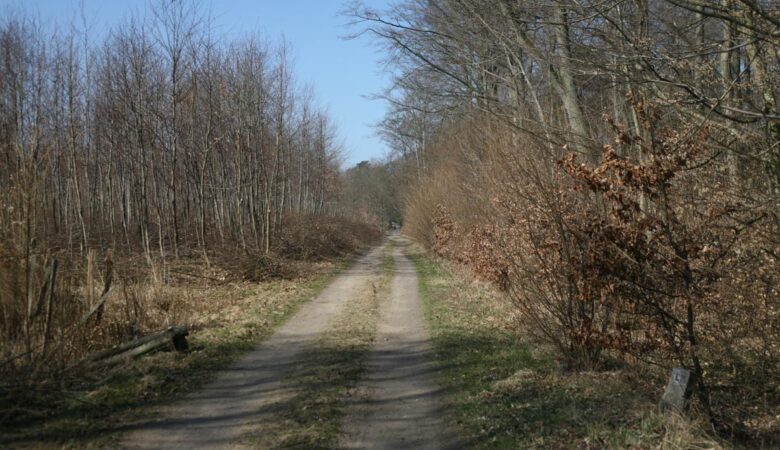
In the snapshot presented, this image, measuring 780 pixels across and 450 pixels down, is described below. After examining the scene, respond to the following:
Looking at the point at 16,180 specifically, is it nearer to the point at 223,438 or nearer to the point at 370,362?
the point at 223,438

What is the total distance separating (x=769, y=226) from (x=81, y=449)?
24.5ft

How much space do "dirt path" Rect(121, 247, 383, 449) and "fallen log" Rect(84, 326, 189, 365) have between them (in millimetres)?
962

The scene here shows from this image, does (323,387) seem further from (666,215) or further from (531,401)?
(666,215)

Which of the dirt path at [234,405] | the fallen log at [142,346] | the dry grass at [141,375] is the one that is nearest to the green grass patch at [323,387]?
the dirt path at [234,405]

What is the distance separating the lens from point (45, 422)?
602 centimetres

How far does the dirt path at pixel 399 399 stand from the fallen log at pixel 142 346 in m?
2.76

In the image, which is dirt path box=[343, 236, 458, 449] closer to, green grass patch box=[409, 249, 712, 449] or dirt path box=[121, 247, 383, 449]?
green grass patch box=[409, 249, 712, 449]

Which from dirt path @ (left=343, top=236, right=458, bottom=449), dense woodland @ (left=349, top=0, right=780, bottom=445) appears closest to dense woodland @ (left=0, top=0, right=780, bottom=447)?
dense woodland @ (left=349, top=0, right=780, bottom=445)

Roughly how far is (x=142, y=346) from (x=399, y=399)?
3626 mm

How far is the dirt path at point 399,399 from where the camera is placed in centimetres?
607

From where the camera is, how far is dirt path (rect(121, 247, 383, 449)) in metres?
5.84

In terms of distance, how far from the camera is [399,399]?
743 centimetres

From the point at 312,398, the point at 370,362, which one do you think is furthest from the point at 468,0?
the point at 312,398

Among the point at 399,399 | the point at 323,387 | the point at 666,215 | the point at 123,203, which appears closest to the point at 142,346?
the point at 323,387
